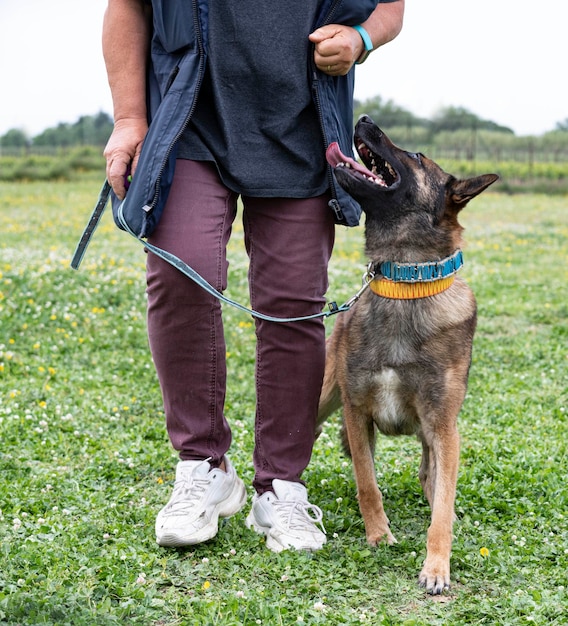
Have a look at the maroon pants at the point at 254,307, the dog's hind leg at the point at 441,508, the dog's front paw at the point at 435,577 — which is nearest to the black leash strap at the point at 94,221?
the maroon pants at the point at 254,307

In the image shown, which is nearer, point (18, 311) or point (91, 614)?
point (91, 614)

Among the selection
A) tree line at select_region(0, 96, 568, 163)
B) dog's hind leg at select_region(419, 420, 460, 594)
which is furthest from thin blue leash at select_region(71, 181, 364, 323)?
tree line at select_region(0, 96, 568, 163)

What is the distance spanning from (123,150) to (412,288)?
1176 millimetres

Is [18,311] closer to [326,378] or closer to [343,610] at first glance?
[326,378]

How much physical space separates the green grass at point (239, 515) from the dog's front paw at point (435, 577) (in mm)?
40

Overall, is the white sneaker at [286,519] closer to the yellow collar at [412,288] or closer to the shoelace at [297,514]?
the shoelace at [297,514]

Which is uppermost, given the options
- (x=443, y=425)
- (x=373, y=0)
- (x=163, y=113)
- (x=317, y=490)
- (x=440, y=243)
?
(x=373, y=0)

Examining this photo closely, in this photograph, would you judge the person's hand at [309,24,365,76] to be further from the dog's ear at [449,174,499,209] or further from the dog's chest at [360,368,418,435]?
the dog's chest at [360,368,418,435]

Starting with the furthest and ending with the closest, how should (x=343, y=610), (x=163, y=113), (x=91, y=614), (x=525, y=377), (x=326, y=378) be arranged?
1. (x=525, y=377)
2. (x=326, y=378)
3. (x=163, y=113)
4. (x=343, y=610)
5. (x=91, y=614)

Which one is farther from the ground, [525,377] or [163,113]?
[163,113]

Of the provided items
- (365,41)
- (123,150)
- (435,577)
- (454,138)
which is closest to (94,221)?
(123,150)

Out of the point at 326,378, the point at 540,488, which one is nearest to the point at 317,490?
the point at 326,378

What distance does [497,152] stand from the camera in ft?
83.6

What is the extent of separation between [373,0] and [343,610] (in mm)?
2118
